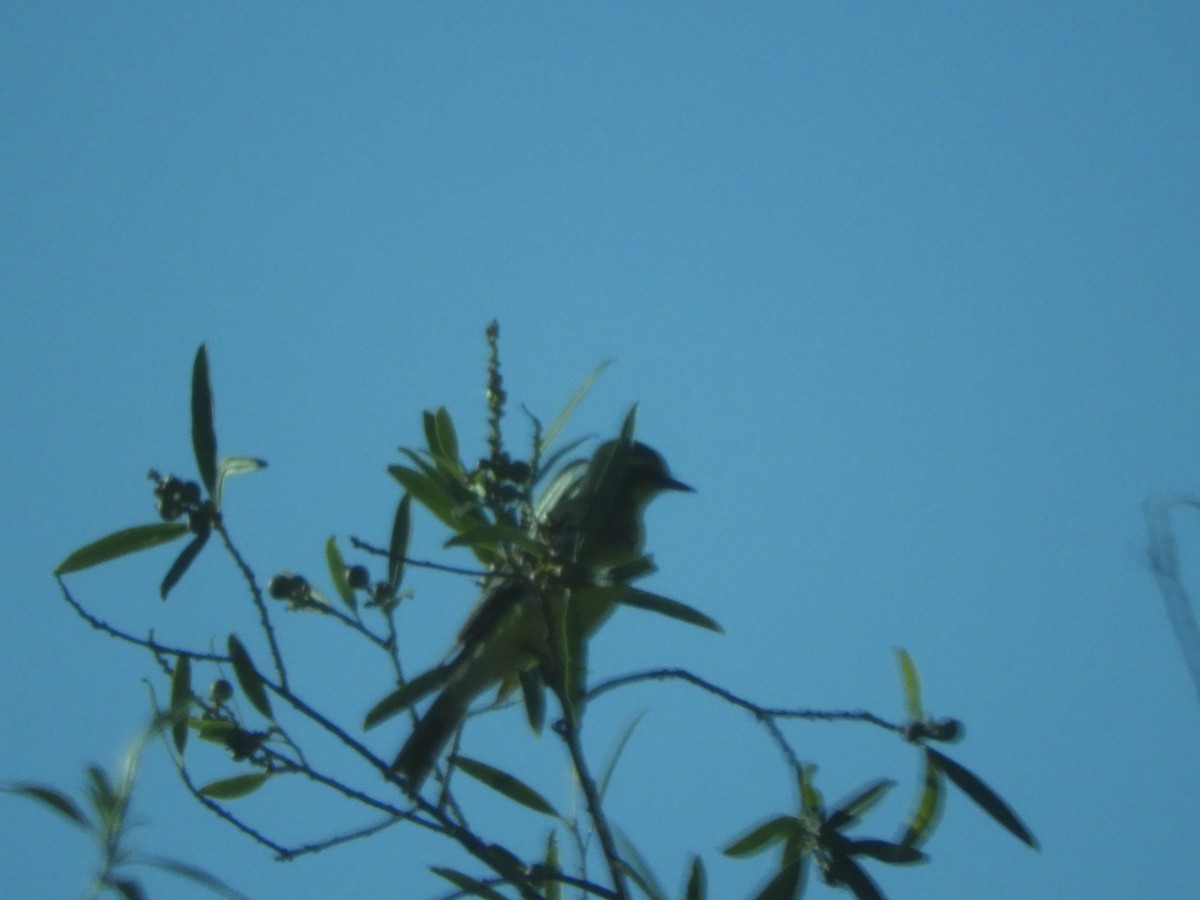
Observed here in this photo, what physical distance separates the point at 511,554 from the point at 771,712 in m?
0.65

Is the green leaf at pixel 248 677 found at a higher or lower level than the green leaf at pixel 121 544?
lower

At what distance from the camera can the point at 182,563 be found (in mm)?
2904

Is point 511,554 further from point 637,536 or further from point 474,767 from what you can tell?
point 637,536

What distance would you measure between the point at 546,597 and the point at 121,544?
0.82 meters

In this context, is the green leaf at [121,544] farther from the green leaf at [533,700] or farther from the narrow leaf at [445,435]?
the green leaf at [533,700]

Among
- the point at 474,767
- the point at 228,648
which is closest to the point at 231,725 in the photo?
the point at 228,648

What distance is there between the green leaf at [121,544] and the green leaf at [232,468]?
0.29ft

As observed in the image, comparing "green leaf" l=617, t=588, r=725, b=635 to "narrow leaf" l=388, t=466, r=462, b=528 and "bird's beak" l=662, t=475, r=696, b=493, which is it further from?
"bird's beak" l=662, t=475, r=696, b=493

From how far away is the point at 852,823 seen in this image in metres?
2.72

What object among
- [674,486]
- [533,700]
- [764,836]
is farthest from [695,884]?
[674,486]

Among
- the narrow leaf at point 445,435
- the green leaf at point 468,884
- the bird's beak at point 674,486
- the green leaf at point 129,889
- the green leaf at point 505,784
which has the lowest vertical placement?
the green leaf at point 129,889

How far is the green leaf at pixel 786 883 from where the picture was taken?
2.60m

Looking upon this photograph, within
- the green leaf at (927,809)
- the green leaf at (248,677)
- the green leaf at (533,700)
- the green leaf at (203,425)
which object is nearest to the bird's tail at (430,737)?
the green leaf at (533,700)

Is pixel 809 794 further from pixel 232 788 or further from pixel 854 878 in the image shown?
pixel 232 788
